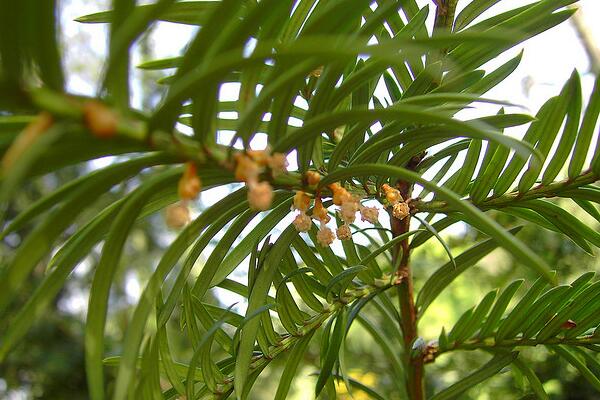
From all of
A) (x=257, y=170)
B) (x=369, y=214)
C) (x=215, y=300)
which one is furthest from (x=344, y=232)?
(x=215, y=300)

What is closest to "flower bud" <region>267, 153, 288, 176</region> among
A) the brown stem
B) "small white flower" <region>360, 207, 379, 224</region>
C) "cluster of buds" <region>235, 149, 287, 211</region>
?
"cluster of buds" <region>235, 149, 287, 211</region>

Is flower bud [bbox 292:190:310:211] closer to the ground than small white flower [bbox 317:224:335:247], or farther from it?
farther from it

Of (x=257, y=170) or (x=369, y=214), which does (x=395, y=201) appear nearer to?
(x=369, y=214)

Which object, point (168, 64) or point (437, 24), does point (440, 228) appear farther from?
point (168, 64)

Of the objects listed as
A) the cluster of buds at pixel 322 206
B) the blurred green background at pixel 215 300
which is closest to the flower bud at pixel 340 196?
the cluster of buds at pixel 322 206

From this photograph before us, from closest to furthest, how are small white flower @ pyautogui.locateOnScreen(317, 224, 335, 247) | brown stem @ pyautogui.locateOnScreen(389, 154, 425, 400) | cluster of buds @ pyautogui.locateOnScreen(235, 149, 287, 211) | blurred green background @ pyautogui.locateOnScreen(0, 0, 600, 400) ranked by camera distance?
cluster of buds @ pyautogui.locateOnScreen(235, 149, 287, 211) → small white flower @ pyautogui.locateOnScreen(317, 224, 335, 247) → brown stem @ pyautogui.locateOnScreen(389, 154, 425, 400) → blurred green background @ pyautogui.locateOnScreen(0, 0, 600, 400)

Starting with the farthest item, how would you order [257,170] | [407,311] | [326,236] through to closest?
[407,311] < [326,236] < [257,170]

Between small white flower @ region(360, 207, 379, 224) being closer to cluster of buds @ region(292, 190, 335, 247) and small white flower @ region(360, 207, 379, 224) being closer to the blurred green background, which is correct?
cluster of buds @ region(292, 190, 335, 247)
